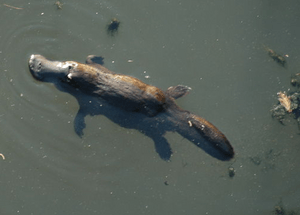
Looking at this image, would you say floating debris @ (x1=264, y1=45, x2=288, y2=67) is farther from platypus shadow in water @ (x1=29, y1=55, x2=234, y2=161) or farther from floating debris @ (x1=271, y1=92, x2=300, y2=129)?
platypus shadow in water @ (x1=29, y1=55, x2=234, y2=161)

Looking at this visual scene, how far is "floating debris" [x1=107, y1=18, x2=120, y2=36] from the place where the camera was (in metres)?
7.79

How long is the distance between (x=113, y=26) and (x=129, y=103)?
82.3 inches

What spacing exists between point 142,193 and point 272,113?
131 inches

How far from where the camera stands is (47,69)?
7.30 m

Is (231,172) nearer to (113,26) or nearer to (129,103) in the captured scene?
(129,103)

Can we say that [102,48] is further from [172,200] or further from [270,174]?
[270,174]

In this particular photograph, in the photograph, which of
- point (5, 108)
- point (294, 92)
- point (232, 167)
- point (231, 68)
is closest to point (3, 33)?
point (5, 108)

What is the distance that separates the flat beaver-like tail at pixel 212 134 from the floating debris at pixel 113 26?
257cm

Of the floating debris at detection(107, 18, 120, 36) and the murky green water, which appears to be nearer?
the murky green water

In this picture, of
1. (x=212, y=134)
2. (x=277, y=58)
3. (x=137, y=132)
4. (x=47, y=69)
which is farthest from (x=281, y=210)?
(x=47, y=69)

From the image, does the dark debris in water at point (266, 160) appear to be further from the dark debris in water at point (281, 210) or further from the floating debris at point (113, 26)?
the floating debris at point (113, 26)

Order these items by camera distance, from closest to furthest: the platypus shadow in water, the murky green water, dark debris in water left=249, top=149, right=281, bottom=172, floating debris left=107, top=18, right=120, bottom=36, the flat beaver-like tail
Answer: the platypus shadow in water → the flat beaver-like tail → the murky green water → dark debris in water left=249, top=149, right=281, bottom=172 → floating debris left=107, top=18, right=120, bottom=36

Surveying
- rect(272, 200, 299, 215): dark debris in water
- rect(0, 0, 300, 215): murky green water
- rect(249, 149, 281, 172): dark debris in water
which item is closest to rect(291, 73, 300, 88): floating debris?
rect(0, 0, 300, 215): murky green water

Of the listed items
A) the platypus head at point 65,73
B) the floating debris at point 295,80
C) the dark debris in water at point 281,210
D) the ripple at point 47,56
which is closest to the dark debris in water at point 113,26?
the ripple at point 47,56
